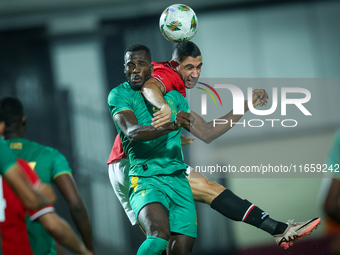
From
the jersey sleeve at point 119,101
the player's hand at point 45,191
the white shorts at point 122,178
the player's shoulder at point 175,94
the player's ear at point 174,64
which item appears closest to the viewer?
the player's hand at point 45,191

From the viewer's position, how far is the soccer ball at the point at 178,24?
11.5ft

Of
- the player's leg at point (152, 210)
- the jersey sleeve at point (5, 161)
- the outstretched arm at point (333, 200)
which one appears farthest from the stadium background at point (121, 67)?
the outstretched arm at point (333, 200)

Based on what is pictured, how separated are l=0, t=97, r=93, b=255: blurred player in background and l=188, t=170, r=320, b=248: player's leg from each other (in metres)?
1.51

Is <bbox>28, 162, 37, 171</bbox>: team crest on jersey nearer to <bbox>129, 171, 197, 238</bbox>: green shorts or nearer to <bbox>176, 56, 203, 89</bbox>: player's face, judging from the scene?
<bbox>129, 171, 197, 238</bbox>: green shorts

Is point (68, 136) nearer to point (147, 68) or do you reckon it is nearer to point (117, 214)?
point (117, 214)

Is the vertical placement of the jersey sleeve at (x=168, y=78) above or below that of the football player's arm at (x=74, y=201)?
above

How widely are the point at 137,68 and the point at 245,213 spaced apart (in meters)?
1.52

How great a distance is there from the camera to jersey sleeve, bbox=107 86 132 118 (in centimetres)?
298

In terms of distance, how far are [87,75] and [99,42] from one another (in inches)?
15.2

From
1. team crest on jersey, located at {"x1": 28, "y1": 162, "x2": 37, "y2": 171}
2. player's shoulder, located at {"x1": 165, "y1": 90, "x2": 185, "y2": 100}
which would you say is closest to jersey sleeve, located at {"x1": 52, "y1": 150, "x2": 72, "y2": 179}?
team crest on jersey, located at {"x1": 28, "y1": 162, "x2": 37, "y2": 171}

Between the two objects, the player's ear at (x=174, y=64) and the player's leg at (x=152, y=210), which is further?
the player's ear at (x=174, y=64)

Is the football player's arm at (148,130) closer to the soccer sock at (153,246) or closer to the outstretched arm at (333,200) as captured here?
the soccer sock at (153,246)

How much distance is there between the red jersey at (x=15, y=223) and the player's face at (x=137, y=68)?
133 cm

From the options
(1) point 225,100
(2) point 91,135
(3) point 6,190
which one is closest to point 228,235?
(1) point 225,100
